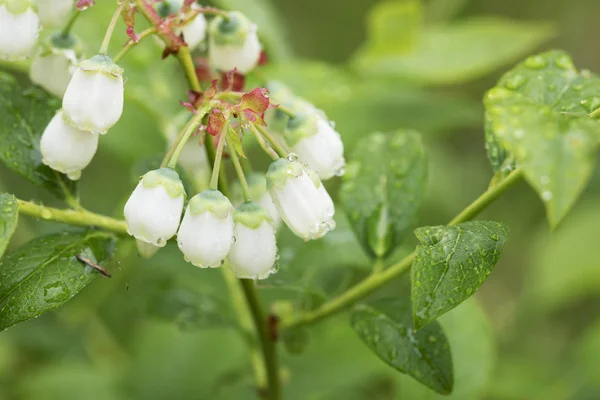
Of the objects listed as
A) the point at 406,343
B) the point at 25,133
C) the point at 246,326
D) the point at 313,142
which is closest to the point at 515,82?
the point at 313,142

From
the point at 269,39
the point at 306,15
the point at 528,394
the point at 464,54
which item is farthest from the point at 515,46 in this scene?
the point at 306,15

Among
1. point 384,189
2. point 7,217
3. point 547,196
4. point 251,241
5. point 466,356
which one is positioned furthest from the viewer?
point 466,356

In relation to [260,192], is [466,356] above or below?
below

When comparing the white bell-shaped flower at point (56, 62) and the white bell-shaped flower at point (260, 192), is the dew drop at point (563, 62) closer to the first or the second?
the white bell-shaped flower at point (260, 192)

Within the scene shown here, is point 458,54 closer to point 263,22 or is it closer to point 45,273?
point 263,22

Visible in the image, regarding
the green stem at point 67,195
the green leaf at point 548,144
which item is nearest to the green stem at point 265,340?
the green stem at point 67,195

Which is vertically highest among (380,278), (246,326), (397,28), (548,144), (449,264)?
(548,144)

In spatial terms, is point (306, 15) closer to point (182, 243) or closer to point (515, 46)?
point (515, 46)
